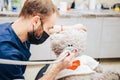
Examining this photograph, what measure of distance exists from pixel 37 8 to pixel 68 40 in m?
0.26

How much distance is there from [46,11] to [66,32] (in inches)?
7.2

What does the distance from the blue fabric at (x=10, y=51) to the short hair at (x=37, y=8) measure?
0.14 m

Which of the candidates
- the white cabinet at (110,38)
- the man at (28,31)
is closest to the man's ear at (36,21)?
the man at (28,31)

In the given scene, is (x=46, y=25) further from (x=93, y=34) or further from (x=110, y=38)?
(x=110, y=38)

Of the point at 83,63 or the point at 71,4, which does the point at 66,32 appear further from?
the point at 71,4

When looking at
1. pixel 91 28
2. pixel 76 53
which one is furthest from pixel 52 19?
pixel 91 28

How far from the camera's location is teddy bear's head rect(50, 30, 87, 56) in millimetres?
1460

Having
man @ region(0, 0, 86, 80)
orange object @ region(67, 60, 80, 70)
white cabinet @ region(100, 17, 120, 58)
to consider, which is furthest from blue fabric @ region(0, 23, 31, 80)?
white cabinet @ region(100, 17, 120, 58)

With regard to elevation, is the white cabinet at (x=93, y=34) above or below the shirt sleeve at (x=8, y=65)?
below

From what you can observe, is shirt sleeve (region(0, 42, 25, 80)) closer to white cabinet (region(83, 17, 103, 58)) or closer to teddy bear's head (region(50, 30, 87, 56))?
teddy bear's head (region(50, 30, 87, 56))

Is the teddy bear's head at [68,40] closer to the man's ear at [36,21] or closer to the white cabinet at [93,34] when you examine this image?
the man's ear at [36,21]

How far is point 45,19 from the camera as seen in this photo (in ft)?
4.71

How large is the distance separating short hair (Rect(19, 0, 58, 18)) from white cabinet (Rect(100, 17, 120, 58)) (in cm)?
213

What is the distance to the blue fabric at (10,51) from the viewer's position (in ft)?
4.33
